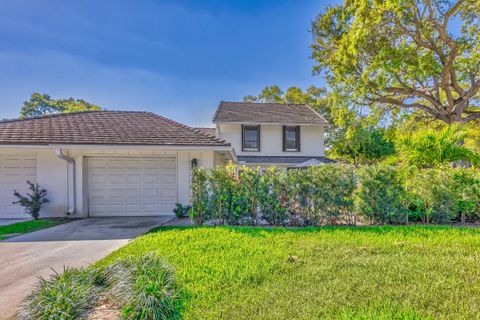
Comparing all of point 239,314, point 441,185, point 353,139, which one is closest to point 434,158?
point 441,185

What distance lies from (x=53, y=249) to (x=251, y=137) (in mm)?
13424

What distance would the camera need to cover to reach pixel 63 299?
9.01ft

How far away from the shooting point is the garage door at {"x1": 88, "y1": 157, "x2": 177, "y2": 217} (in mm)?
9789

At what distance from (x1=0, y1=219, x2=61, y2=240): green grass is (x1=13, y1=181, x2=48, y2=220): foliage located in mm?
544

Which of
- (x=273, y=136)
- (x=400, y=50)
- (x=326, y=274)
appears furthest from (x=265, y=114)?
(x=326, y=274)

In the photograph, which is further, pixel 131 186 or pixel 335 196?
pixel 131 186

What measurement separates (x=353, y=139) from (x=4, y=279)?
64.3 feet

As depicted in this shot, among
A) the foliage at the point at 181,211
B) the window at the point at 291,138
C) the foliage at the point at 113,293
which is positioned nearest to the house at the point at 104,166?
the foliage at the point at 181,211

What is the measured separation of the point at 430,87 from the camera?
16.9 m

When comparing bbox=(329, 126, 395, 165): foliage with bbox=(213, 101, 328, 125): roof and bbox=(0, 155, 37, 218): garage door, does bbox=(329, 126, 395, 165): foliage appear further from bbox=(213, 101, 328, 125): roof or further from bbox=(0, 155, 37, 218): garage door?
bbox=(0, 155, 37, 218): garage door

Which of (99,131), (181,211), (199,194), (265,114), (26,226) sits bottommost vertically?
(26,226)

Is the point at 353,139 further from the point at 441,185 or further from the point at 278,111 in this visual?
the point at 441,185

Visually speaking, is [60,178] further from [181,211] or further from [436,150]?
[436,150]

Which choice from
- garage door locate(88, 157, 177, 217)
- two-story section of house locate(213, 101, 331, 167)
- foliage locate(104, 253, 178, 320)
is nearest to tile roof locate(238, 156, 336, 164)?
two-story section of house locate(213, 101, 331, 167)
